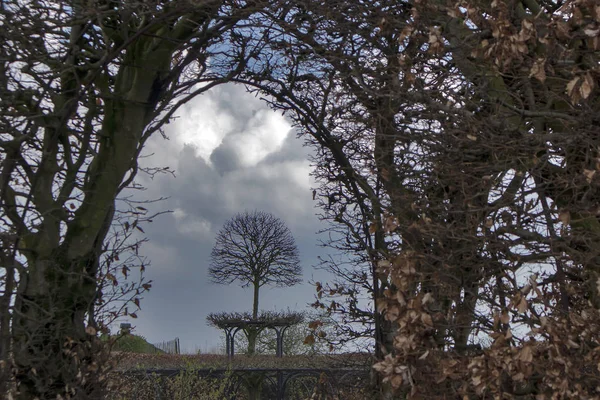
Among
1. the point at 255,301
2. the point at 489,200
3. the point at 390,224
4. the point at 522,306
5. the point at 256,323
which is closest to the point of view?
the point at 522,306

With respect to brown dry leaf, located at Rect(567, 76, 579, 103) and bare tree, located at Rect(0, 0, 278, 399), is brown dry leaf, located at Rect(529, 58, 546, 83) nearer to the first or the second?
brown dry leaf, located at Rect(567, 76, 579, 103)

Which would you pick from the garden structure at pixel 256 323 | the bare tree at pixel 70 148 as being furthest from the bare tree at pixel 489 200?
the garden structure at pixel 256 323

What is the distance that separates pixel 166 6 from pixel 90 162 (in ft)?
5.44

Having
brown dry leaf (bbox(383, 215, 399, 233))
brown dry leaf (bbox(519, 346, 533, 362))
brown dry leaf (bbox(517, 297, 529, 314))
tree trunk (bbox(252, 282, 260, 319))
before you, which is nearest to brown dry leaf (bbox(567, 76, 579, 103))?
brown dry leaf (bbox(517, 297, 529, 314))

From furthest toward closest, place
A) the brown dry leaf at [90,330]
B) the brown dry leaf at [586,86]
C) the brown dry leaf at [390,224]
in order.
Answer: the brown dry leaf at [90,330] → the brown dry leaf at [390,224] → the brown dry leaf at [586,86]

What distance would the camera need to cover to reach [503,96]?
4.30 meters

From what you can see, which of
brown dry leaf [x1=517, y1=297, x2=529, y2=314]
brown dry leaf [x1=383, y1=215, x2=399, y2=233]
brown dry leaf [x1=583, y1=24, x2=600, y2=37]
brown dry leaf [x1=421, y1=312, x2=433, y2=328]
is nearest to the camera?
brown dry leaf [x1=517, y1=297, x2=529, y2=314]

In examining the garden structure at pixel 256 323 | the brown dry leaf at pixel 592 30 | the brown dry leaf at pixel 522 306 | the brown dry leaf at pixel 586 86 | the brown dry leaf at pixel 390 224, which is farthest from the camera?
the garden structure at pixel 256 323

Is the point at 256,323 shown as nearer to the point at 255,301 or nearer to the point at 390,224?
the point at 255,301

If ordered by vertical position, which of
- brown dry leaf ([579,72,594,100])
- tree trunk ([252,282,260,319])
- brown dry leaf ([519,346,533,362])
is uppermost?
tree trunk ([252,282,260,319])

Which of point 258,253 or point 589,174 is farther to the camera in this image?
point 258,253

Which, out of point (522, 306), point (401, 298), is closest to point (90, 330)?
point (401, 298)

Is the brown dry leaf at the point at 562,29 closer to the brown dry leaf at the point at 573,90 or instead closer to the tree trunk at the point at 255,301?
the brown dry leaf at the point at 573,90

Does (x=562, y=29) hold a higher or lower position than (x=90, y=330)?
higher
